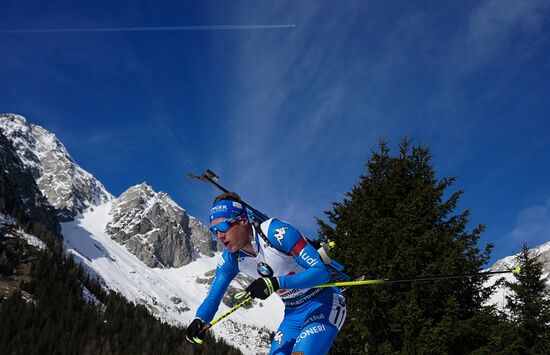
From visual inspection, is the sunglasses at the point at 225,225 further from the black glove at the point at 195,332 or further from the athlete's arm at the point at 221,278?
the black glove at the point at 195,332

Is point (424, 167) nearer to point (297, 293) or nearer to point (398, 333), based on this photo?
point (398, 333)

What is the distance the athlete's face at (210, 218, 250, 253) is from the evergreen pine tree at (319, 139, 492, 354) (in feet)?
24.5

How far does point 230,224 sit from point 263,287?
0.86 m

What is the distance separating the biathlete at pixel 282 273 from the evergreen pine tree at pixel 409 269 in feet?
22.3

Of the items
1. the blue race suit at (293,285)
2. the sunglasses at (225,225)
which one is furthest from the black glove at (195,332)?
the sunglasses at (225,225)

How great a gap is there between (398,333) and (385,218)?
10.4 feet

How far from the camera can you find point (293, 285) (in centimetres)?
427

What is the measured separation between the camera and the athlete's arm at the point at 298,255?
4289mm

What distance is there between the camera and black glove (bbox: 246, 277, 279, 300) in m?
4.11

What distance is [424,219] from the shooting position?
1277 cm

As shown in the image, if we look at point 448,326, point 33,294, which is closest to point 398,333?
point 448,326

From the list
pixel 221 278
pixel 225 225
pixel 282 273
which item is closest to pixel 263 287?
pixel 282 273

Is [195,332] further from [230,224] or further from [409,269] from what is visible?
[409,269]

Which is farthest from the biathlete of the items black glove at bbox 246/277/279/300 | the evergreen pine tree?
the evergreen pine tree
